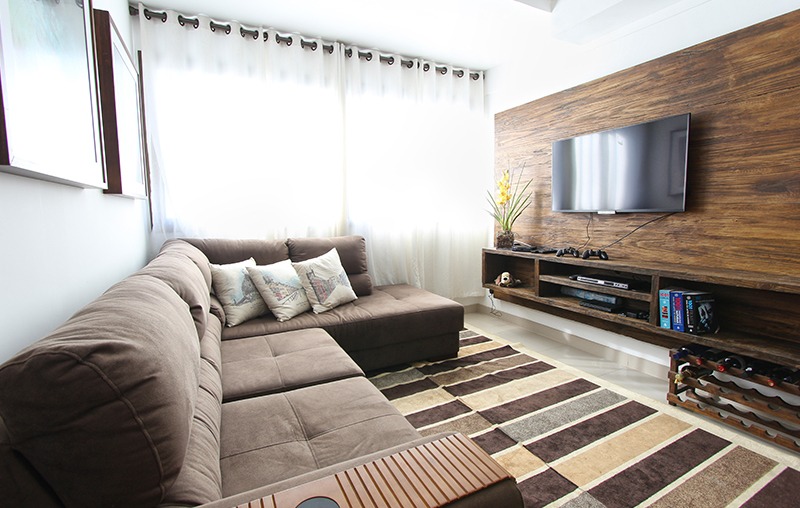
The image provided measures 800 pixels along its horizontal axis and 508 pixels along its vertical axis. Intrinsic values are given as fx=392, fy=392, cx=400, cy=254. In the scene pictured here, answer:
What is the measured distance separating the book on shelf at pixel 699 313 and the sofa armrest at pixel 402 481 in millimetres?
1892

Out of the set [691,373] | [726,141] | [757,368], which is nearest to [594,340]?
[691,373]

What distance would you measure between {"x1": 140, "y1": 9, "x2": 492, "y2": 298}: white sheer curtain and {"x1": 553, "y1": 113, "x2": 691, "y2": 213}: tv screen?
115 centimetres

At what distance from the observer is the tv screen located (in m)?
2.43

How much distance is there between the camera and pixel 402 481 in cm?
81

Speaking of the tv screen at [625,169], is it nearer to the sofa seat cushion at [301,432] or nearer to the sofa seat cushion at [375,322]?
the sofa seat cushion at [375,322]

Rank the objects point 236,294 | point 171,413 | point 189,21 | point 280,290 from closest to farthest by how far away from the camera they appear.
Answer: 1. point 171,413
2. point 236,294
3. point 280,290
4. point 189,21

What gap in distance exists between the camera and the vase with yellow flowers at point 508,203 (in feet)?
11.9

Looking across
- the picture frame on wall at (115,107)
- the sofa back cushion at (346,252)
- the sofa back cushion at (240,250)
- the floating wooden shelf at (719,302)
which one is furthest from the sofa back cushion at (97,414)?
the floating wooden shelf at (719,302)

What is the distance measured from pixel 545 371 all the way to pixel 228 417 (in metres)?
2.15

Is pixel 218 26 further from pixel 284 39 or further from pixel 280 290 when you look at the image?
pixel 280 290

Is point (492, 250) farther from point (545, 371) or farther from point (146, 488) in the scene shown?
point (146, 488)

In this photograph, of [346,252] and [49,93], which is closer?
[49,93]

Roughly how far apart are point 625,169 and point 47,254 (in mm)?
3074

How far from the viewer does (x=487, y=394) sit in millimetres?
2434
